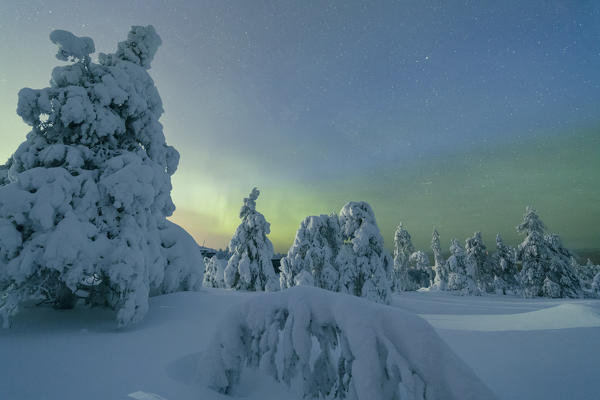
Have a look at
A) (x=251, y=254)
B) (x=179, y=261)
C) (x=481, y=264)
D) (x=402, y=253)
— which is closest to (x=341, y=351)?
(x=179, y=261)

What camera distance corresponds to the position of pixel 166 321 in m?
6.94

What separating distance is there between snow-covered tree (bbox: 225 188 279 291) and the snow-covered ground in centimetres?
1413

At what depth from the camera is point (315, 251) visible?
20047 mm

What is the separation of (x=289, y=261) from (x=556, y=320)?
54.7ft

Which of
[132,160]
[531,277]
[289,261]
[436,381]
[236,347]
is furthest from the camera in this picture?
[531,277]

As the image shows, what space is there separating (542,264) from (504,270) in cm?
1107

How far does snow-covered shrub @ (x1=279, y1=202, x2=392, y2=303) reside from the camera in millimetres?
17375

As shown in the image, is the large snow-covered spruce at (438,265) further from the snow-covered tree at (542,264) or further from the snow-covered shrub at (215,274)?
the snow-covered shrub at (215,274)

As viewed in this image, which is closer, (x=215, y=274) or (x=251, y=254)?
(x=251, y=254)

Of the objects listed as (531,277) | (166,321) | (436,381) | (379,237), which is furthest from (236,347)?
(531,277)

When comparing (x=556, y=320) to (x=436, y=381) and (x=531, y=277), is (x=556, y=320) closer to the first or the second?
(x=436, y=381)

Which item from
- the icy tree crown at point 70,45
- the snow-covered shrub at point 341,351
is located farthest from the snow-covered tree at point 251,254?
the snow-covered shrub at point 341,351

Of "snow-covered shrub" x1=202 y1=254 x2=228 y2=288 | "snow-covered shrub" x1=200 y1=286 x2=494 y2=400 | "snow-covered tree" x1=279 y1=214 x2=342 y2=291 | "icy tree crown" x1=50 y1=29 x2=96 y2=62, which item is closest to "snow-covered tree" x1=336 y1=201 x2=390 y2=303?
"snow-covered tree" x1=279 y1=214 x2=342 y2=291

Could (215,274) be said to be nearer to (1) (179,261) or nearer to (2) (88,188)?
(1) (179,261)
